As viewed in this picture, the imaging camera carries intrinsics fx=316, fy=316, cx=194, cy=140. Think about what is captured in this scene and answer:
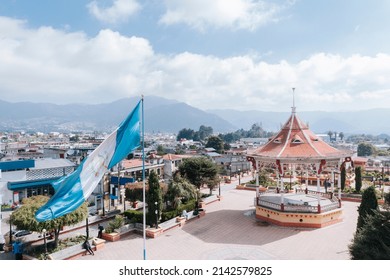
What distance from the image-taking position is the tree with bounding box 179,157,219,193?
1249 inches

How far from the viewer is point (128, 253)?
17.7 meters

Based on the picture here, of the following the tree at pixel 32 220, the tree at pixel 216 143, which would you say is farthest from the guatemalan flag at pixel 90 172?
the tree at pixel 216 143

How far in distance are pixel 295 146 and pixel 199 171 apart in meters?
10.6

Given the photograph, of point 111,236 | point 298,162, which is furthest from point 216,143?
point 111,236

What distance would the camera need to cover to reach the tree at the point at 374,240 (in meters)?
11.9

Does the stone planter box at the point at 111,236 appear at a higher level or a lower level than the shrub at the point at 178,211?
lower

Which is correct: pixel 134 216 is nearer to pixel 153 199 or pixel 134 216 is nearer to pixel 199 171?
pixel 153 199

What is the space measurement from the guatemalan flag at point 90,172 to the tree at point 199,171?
19893 millimetres

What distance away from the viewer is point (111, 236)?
64.9ft

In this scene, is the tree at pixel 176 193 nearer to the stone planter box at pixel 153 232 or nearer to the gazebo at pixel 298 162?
the stone planter box at pixel 153 232

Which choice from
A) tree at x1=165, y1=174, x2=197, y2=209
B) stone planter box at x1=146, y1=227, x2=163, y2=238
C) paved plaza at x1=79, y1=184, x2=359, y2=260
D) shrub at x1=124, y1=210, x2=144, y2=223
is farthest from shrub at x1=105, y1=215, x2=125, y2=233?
tree at x1=165, y1=174, x2=197, y2=209

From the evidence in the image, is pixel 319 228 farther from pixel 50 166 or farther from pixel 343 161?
pixel 50 166

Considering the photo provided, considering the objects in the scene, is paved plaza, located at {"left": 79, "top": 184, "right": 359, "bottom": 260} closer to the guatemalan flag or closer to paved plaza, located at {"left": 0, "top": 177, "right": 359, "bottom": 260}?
paved plaza, located at {"left": 0, "top": 177, "right": 359, "bottom": 260}

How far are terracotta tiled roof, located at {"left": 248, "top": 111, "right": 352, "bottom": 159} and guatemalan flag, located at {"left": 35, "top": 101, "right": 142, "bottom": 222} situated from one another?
1427 cm
